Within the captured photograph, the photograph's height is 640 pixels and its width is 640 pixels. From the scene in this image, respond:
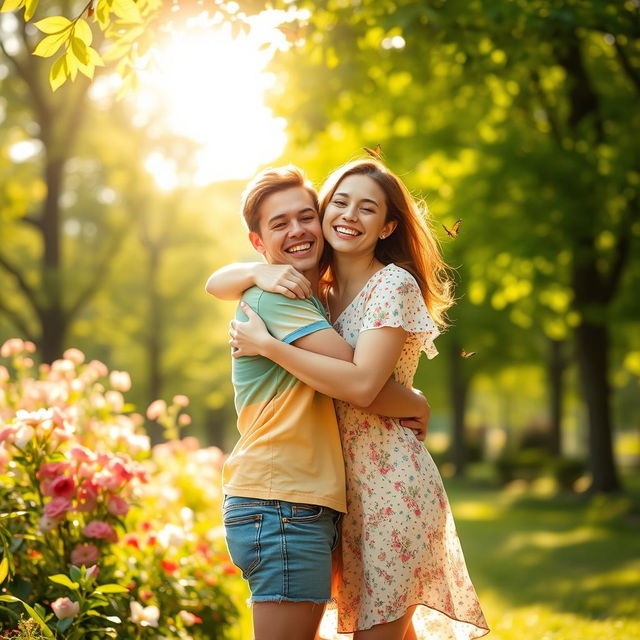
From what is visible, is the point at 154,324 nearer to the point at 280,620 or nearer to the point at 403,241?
the point at 403,241

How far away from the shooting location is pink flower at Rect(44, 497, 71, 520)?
4020mm

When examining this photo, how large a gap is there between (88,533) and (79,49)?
2.29 meters

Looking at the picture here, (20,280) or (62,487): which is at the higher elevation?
(20,280)

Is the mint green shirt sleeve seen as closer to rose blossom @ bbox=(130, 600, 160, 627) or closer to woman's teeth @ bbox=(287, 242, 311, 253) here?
woman's teeth @ bbox=(287, 242, 311, 253)

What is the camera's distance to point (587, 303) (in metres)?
14.6

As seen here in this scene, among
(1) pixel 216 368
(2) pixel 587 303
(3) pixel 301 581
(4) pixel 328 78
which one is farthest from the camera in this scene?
(1) pixel 216 368

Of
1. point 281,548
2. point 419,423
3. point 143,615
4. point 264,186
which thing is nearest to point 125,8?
point 264,186

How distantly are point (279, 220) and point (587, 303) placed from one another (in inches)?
481

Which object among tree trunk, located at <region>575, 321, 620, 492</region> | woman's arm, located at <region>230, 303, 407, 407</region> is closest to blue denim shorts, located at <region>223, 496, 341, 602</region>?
woman's arm, located at <region>230, 303, 407, 407</region>

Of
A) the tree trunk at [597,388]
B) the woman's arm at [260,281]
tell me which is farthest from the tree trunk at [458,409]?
the woman's arm at [260,281]

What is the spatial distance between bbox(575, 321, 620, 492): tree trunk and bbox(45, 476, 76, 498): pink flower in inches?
513

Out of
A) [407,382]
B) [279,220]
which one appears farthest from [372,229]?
[407,382]

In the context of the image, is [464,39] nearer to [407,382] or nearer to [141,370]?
[407,382]

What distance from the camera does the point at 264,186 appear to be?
3.38 meters
